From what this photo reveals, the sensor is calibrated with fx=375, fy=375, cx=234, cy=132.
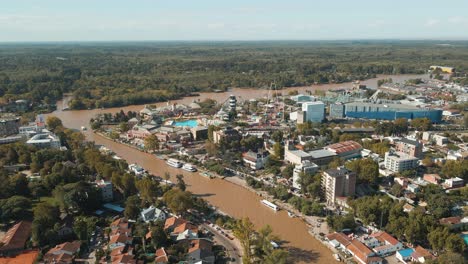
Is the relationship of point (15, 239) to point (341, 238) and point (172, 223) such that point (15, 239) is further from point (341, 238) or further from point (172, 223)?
point (341, 238)

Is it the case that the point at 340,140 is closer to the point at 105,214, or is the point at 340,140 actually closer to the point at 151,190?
the point at 151,190

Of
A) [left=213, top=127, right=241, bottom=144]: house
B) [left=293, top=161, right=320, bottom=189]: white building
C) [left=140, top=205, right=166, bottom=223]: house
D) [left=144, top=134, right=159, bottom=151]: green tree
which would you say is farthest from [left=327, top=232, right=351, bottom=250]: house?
[left=144, top=134, right=159, bottom=151]: green tree

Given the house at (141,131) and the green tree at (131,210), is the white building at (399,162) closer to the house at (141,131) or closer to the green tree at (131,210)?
the green tree at (131,210)

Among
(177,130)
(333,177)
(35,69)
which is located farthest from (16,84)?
(333,177)

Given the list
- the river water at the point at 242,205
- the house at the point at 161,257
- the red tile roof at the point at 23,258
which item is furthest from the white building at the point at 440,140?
the red tile roof at the point at 23,258

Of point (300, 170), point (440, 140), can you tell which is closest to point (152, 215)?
point (300, 170)
